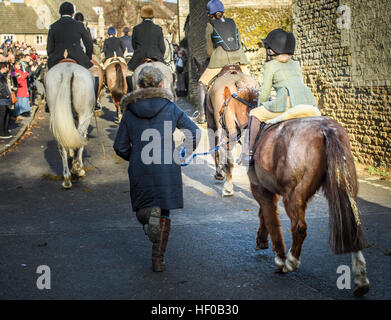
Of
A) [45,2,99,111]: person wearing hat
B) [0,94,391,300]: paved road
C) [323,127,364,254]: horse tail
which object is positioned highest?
[45,2,99,111]: person wearing hat

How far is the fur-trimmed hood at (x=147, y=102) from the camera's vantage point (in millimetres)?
5633

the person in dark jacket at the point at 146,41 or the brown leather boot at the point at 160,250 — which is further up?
the person in dark jacket at the point at 146,41

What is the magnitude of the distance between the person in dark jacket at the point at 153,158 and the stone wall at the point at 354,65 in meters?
6.82

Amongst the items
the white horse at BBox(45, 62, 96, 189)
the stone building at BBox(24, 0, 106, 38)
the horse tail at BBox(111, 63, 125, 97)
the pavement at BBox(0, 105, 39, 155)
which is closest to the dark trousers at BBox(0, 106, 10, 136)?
the pavement at BBox(0, 105, 39, 155)

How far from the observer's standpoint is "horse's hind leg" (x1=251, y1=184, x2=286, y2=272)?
17.9 feet

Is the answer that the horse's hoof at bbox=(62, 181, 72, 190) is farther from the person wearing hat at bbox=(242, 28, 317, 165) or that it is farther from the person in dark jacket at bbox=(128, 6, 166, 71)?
the person wearing hat at bbox=(242, 28, 317, 165)

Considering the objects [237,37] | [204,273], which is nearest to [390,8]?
[237,37]

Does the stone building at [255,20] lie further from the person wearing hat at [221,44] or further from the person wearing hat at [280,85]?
the person wearing hat at [280,85]

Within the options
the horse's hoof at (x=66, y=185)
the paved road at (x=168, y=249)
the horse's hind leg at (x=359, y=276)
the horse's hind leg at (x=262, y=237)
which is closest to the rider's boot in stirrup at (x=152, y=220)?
the paved road at (x=168, y=249)

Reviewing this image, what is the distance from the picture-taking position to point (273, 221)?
5605mm

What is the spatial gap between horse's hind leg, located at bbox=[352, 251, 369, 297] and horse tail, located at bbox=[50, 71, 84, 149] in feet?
19.9

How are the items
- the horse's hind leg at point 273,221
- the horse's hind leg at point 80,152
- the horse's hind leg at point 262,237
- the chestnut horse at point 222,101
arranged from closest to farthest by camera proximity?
the horse's hind leg at point 273,221 → the horse's hind leg at point 262,237 → the chestnut horse at point 222,101 → the horse's hind leg at point 80,152
